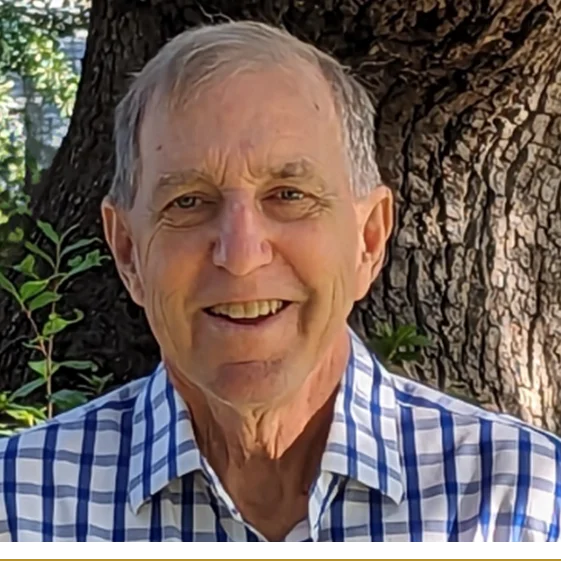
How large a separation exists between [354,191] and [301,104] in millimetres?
92

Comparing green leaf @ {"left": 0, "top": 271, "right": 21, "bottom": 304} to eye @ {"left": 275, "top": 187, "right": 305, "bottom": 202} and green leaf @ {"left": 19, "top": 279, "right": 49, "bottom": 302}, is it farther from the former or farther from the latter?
eye @ {"left": 275, "top": 187, "right": 305, "bottom": 202}

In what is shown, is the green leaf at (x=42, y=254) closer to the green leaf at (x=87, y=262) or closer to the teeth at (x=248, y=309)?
the green leaf at (x=87, y=262)

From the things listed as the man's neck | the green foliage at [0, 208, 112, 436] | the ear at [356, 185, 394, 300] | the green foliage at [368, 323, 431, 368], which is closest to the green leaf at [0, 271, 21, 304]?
the green foliage at [0, 208, 112, 436]

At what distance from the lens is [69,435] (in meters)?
1.13

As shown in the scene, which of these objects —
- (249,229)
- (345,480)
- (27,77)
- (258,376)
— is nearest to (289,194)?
(249,229)

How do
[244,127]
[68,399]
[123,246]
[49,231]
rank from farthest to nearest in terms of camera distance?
[49,231] < [68,399] < [123,246] < [244,127]

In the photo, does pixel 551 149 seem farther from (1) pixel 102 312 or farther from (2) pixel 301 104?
(2) pixel 301 104

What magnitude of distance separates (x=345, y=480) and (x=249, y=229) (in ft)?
0.85

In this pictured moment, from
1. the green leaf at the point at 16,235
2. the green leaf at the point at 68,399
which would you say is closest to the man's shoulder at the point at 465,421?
the green leaf at the point at 68,399

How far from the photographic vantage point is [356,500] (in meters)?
1.10

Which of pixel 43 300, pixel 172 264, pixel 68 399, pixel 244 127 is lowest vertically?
pixel 68 399

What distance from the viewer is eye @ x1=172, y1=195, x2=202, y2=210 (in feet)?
3.33

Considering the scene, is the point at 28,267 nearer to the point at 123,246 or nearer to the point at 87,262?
the point at 87,262

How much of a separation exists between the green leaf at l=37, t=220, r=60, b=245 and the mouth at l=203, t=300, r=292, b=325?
0.68m
